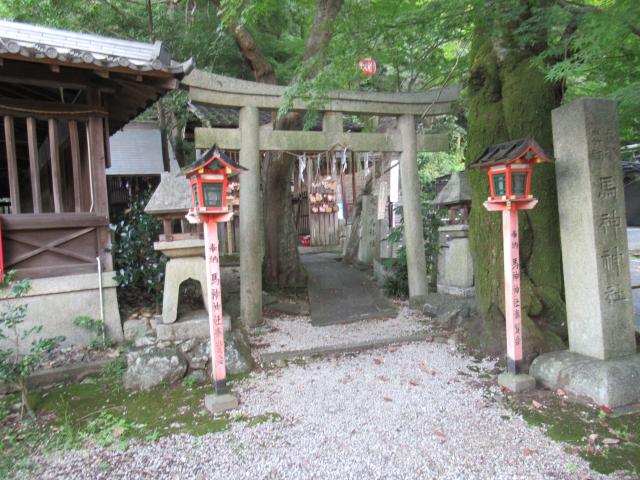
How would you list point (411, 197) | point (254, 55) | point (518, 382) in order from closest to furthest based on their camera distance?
point (518, 382) < point (411, 197) < point (254, 55)

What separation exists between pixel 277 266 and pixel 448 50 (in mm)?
8604

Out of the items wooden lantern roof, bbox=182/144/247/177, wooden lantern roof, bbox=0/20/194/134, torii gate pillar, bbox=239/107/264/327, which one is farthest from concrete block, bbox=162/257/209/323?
wooden lantern roof, bbox=0/20/194/134

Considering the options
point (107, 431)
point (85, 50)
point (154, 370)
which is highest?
point (85, 50)

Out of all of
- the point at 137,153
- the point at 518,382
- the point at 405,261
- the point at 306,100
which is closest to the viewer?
the point at 518,382

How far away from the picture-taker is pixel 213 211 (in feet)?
14.3

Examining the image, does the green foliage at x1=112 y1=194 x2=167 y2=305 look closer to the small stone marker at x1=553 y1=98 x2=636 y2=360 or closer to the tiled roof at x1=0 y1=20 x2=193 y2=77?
the tiled roof at x1=0 y1=20 x2=193 y2=77

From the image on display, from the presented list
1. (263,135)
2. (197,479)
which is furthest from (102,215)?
(197,479)

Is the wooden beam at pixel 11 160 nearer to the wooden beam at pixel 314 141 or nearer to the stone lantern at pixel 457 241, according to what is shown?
the wooden beam at pixel 314 141

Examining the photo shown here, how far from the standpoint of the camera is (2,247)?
17.9 feet

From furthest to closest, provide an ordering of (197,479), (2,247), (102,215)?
(102,215) → (2,247) → (197,479)

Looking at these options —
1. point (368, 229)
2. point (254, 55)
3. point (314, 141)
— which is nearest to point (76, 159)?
point (314, 141)

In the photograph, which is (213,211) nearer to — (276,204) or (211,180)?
(211,180)

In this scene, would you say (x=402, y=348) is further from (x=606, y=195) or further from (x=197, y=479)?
(x=197, y=479)

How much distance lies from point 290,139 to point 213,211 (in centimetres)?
356
